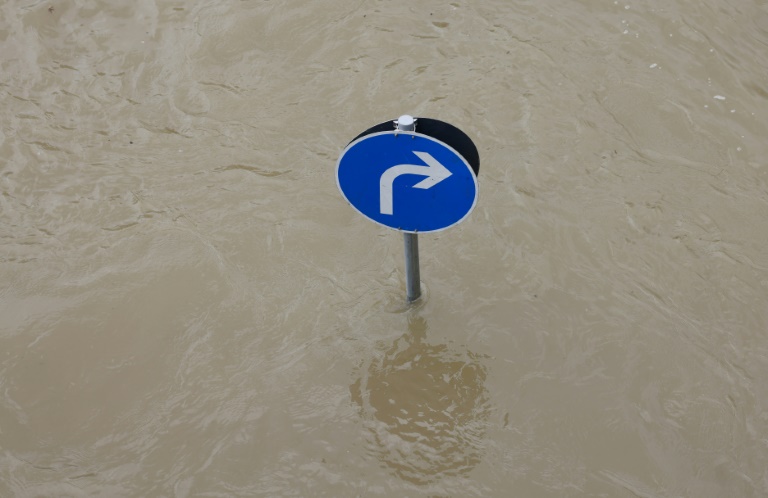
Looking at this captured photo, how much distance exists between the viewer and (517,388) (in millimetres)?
3605

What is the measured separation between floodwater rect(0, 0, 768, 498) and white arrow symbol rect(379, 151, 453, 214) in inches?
41.5

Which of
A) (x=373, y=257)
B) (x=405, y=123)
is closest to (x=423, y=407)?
(x=373, y=257)

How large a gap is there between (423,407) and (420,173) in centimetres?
124

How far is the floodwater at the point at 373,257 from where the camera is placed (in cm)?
337

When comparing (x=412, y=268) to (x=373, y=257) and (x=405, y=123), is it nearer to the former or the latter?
(x=373, y=257)

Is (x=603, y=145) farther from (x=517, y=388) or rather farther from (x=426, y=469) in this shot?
(x=426, y=469)

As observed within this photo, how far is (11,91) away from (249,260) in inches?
106

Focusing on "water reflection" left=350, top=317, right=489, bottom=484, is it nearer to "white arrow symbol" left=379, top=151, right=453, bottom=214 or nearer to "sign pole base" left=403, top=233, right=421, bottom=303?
"sign pole base" left=403, top=233, right=421, bottom=303

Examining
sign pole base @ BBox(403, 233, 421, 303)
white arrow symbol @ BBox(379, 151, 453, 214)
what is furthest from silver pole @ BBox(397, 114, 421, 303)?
white arrow symbol @ BBox(379, 151, 453, 214)

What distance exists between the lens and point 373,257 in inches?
166

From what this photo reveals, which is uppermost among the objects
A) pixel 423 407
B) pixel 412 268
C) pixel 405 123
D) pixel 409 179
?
pixel 405 123

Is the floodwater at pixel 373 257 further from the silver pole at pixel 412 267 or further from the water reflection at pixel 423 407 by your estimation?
the silver pole at pixel 412 267

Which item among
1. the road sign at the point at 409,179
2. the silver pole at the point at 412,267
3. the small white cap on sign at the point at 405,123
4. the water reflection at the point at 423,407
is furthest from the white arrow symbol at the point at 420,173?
the water reflection at the point at 423,407

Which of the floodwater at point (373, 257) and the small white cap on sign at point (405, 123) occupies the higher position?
the small white cap on sign at point (405, 123)
